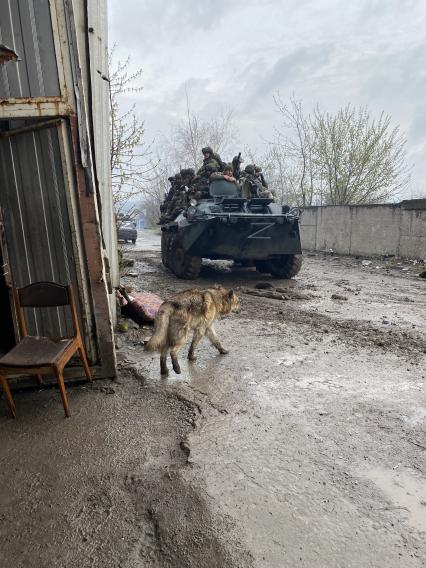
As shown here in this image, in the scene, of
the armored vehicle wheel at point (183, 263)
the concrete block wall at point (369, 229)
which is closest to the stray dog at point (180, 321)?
the armored vehicle wheel at point (183, 263)

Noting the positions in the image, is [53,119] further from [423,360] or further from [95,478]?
[423,360]

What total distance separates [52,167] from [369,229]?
12.3 m

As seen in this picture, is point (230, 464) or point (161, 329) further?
point (161, 329)

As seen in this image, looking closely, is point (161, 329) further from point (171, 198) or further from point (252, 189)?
point (171, 198)

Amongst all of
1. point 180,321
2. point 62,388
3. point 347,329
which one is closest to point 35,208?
point 62,388

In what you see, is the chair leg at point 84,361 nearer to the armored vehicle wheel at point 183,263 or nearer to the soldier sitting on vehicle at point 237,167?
the armored vehicle wheel at point 183,263

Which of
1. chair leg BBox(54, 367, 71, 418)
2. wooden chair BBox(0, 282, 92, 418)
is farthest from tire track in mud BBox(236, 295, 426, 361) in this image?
chair leg BBox(54, 367, 71, 418)

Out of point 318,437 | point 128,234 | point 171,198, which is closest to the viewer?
point 318,437

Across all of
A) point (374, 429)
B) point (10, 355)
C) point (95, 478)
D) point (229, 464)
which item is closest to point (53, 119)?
point (10, 355)

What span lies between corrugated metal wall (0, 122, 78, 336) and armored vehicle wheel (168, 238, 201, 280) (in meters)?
5.43

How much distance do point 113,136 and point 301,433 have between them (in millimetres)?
6872

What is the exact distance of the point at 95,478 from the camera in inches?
97.8

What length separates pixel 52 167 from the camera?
3.47 metres

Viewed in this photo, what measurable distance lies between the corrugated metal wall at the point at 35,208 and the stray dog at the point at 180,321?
2.94 feet
